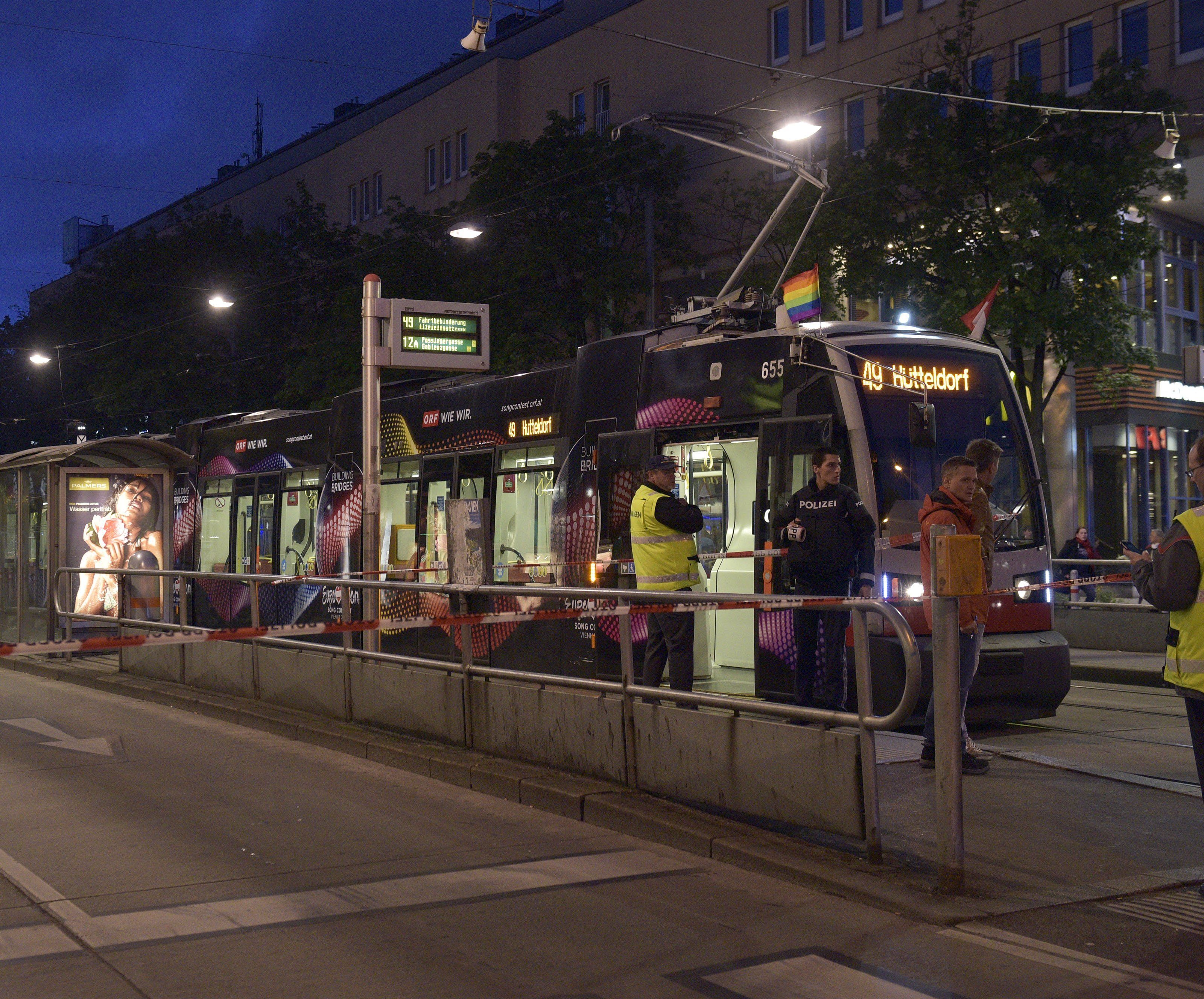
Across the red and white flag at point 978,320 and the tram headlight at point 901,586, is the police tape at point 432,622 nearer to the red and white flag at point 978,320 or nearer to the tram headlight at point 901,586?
the tram headlight at point 901,586

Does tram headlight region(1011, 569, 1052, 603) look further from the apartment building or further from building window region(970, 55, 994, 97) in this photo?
building window region(970, 55, 994, 97)

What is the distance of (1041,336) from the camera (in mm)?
20828

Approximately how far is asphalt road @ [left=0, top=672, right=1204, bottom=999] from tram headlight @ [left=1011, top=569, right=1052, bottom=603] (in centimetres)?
419

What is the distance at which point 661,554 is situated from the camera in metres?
9.23

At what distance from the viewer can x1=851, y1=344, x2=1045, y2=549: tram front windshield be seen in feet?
32.2

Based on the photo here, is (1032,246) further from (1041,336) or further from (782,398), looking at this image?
(782,398)

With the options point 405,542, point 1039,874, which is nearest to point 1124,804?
point 1039,874

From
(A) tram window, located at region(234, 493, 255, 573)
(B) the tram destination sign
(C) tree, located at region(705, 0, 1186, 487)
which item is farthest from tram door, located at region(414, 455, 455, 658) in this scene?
(C) tree, located at region(705, 0, 1186, 487)

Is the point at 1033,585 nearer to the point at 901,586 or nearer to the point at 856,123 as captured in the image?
the point at 901,586

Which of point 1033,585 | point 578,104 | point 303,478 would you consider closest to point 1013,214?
point 303,478

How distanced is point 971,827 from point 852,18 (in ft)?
94.3

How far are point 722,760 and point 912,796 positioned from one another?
1236 millimetres

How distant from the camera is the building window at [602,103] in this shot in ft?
127

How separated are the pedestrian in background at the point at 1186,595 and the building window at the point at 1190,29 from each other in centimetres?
2233
